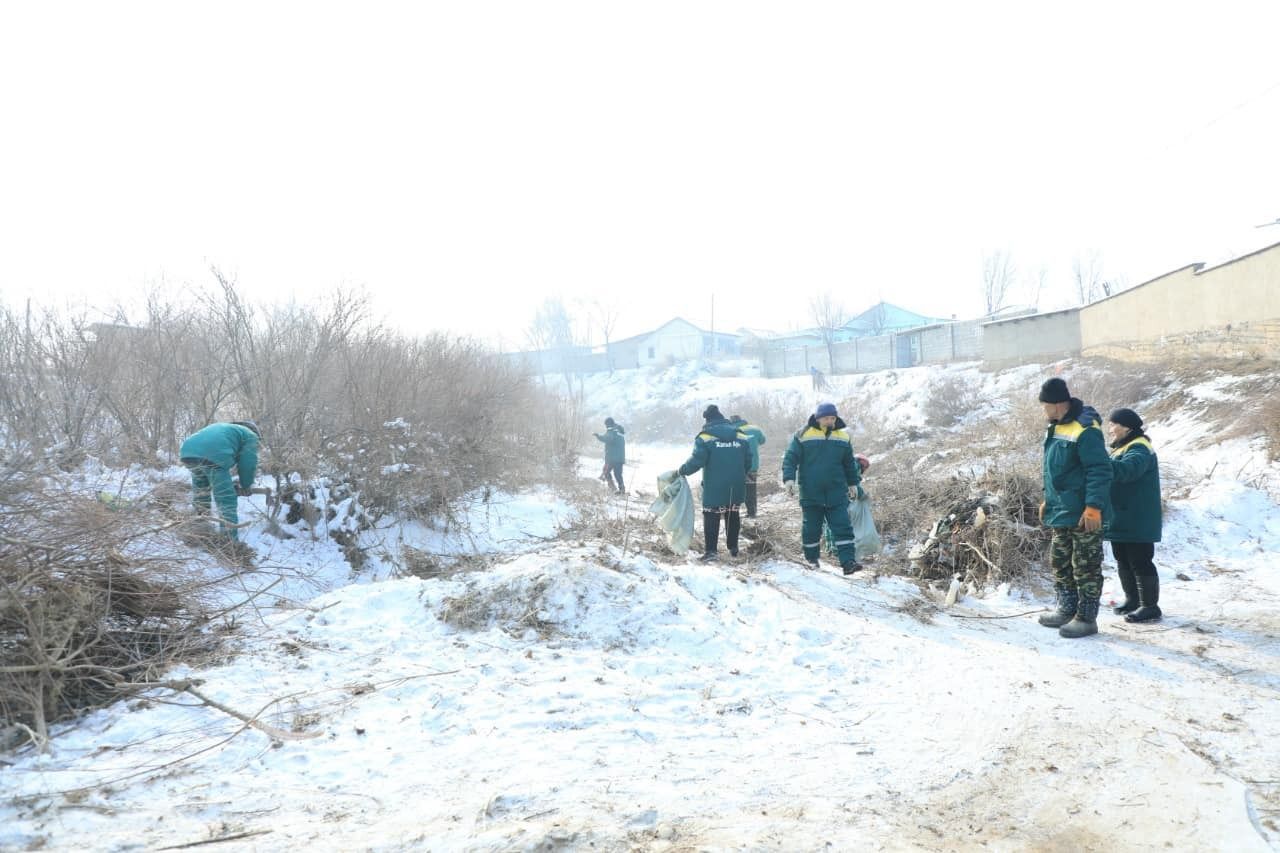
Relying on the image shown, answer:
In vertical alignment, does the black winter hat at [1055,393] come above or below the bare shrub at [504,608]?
above

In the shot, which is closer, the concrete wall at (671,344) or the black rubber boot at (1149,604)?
the black rubber boot at (1149,604)

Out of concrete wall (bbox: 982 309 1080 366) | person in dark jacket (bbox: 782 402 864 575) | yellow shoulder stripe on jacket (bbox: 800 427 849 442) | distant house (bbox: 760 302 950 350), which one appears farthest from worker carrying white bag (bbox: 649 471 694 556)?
distant house (bbox: 760 302 950 350)

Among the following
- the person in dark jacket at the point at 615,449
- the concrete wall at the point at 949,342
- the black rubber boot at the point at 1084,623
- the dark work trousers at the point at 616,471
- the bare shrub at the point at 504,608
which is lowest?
the black rubber boot at the point at 1084,623

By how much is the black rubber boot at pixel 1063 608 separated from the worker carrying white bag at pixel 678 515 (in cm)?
313

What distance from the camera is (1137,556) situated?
204 inches

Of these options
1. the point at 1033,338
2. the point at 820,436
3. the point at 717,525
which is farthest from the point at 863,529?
the point at 1033,338

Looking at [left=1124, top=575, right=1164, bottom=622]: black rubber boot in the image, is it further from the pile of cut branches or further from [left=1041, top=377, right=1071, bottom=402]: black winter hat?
[left=1041, top=377, right=1071, bottom=402]: black winter hat

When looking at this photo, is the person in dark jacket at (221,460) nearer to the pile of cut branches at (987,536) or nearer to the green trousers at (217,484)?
the green trousers at (217,484)

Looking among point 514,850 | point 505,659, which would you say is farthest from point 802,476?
point 514,850

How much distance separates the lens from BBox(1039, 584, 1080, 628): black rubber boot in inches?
201

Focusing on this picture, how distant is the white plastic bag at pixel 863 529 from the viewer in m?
6.88

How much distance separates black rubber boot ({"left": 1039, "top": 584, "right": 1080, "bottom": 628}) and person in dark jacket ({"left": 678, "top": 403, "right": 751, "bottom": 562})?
2.79 meters

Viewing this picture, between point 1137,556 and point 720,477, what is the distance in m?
3.43

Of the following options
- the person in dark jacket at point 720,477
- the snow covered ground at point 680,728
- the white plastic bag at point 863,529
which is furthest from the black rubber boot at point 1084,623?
the person in dark jacket at point 720,477
